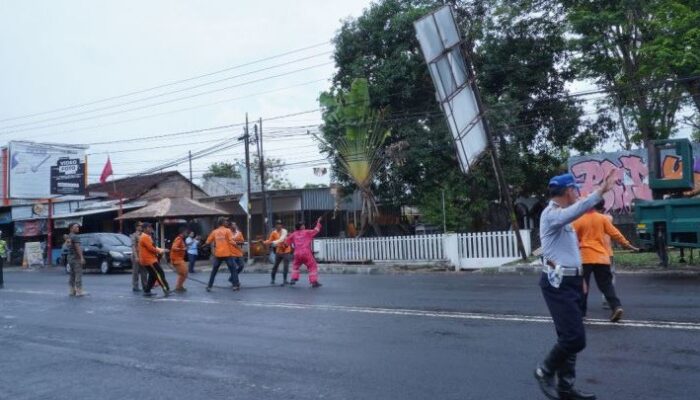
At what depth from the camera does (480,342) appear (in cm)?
736

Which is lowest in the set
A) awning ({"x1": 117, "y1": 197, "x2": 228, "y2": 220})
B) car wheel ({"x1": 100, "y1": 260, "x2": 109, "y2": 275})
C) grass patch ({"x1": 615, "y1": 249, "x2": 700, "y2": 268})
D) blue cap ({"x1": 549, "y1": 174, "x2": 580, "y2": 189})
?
grass patch ({"x1": 615, "y1": 249, "x2": 700, "y2": 268})

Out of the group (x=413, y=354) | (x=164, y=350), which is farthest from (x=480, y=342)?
(x=164, y=350)

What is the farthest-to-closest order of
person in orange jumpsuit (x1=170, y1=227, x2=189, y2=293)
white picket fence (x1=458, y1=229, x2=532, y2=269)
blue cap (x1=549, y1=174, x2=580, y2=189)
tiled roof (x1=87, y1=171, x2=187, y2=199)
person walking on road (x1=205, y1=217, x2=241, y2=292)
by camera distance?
tiled roof (x1=87, y1=171, x2=187, y2=199) < white picket fence (x1=458, y1=229, x2=532, y2=269) < person in orange jumpsuit (x1=170, y1=227, x2=189, y2=293) < person walking on road (x1=205, y1=217, x2=241, y2=292) < blue cap (x1=549, y1=174, x2=580, y2=189)

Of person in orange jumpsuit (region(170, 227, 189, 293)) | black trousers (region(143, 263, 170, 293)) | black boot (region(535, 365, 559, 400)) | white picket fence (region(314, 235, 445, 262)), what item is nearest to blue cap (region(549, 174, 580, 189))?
black boot (region(535, 365, 559, 400))

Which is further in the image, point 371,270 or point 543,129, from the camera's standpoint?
point 543,129

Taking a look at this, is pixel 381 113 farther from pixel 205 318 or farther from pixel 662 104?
pixel 205 318

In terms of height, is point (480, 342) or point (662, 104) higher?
point (662, 104)

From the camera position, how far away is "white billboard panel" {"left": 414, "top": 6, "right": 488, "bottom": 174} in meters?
17.8

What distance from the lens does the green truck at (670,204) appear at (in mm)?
14469

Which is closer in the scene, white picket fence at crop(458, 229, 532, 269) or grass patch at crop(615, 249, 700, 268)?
grass patch at crop(615, 249, 700, 268)

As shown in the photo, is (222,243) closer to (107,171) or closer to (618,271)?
(618,271)

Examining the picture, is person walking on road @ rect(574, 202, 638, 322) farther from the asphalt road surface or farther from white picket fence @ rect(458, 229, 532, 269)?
white picket fence @ rect(458, 229, 532, 269)

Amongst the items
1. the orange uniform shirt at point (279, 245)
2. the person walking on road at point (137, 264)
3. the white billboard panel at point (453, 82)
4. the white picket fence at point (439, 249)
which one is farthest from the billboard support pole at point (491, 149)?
the person walking on road at point (137, 264)

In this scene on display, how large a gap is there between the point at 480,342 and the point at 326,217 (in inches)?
1062
